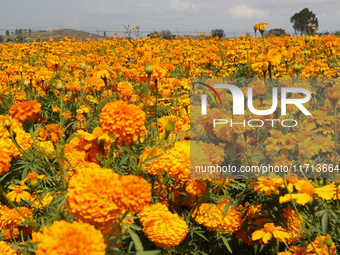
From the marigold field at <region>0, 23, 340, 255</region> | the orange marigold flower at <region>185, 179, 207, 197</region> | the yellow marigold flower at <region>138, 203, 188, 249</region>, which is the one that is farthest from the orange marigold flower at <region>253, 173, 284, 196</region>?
the yellow marigold flower at <region>138, 203, 188, 249</region>

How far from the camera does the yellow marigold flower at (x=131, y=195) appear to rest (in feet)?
2.76

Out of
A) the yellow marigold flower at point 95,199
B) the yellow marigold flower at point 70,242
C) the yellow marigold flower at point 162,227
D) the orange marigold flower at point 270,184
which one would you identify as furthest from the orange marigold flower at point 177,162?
the yellow marigold flower at point 70,242

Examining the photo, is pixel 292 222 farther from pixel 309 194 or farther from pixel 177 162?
pixel 177 162

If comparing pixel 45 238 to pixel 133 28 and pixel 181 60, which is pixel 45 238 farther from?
pixel 133 28

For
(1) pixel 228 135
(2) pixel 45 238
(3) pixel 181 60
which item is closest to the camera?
(2) pixel 45 238

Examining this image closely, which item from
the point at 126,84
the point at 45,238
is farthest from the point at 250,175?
the point at 126,84

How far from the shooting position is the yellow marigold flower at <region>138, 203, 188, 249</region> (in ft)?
4.18

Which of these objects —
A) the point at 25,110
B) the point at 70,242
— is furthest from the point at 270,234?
the point at 25,110

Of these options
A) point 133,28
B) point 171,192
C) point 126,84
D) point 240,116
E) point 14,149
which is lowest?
point 171,192

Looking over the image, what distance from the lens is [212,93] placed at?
2443 millimetres

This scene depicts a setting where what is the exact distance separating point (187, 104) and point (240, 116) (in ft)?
1.41

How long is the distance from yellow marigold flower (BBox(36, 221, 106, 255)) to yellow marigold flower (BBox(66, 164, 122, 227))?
9cm

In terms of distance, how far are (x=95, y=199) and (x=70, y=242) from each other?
0.46ft

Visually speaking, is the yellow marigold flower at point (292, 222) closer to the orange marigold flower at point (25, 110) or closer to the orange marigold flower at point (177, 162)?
the orange marigold flower at point (177, 162)
